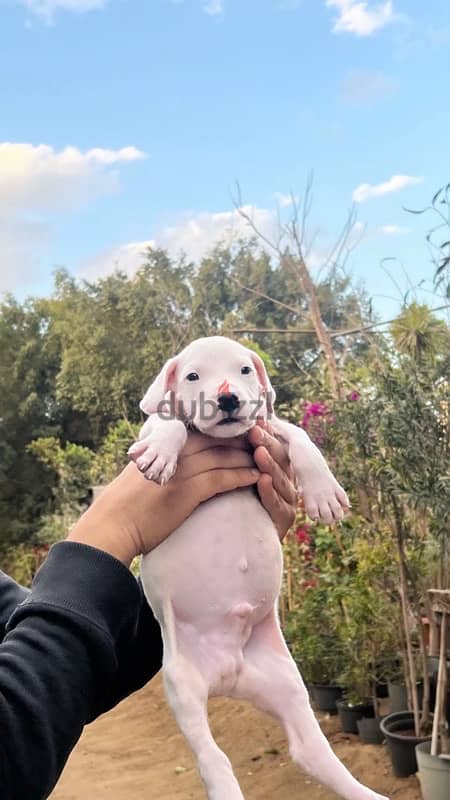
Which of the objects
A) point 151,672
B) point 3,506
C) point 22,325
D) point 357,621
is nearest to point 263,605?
point 151,672

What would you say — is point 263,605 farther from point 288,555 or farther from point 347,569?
point 288,555

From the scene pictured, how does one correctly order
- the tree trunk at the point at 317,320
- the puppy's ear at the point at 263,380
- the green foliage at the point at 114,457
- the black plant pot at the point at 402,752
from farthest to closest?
the green foliage at the point at 114,457 < the tree trunk at the point at 317,320 < the black plant pot at the point at 402,752 < the puppy's ear at the point at 263,380

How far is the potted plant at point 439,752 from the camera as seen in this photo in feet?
12.8

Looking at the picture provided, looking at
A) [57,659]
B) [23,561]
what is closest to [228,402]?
[57,659]

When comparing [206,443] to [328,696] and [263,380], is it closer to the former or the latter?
[263,380]

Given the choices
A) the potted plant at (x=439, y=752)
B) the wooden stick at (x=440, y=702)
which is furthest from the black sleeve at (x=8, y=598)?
the wooden stick at (x=440, y=702)

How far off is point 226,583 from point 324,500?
0.77ft

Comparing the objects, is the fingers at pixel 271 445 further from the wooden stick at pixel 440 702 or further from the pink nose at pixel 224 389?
the wooden stick at pixel 440 702

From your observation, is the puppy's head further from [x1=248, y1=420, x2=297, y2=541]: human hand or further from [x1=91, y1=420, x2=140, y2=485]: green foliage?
[x1=91, y1=420, x2=140, y2=485]: green foliage

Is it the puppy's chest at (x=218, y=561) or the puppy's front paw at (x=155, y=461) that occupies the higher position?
the puppy's front paw at (x=155, y=461)

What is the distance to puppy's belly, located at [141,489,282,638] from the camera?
1.43m

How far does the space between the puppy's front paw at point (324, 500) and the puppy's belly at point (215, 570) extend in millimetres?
103

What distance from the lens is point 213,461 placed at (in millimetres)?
1521

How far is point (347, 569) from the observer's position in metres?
5.54
